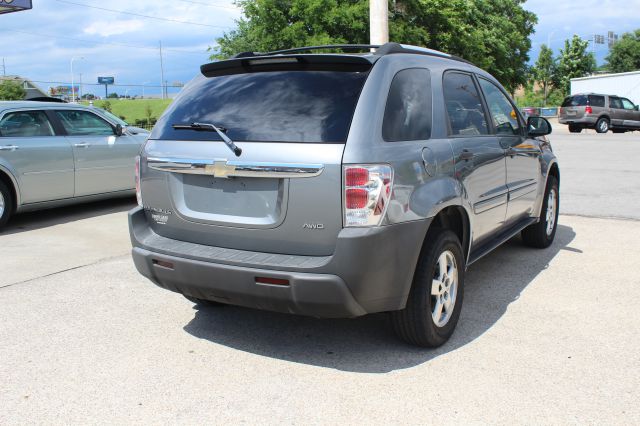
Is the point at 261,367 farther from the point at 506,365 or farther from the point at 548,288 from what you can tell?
the point at 548,288

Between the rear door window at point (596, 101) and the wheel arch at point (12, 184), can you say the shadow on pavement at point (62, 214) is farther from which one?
the rear door window at point (596, 101)

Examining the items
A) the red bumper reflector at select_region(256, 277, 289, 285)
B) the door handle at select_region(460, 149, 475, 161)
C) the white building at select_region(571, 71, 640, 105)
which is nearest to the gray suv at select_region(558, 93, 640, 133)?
the white building at select_region(571, 71, 640, 105)

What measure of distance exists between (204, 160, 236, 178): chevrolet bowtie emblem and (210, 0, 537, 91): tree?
1168 inches

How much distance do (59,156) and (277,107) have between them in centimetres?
583

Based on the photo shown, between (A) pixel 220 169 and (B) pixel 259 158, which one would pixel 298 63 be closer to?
(B) pixel 259 158

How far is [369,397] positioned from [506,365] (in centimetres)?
89

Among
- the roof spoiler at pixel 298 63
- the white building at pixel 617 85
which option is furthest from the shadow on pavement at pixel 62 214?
the white building at pixel 617 85

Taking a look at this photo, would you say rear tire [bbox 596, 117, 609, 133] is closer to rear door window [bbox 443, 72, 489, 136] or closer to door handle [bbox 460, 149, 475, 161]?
rear door window [bbox 443, 72, 489, 136]

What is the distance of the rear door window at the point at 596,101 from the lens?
30.1m

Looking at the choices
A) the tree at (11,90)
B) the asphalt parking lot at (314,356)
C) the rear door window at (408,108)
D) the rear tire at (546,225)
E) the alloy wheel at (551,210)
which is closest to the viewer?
the asphalt parking lot at (314,356)

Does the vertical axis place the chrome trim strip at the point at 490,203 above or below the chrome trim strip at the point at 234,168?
below

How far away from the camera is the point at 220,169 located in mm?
3535

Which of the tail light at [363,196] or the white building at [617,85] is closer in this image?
the tail light at [363,196]

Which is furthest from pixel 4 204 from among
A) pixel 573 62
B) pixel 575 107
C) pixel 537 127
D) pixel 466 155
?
pixel 573 62
